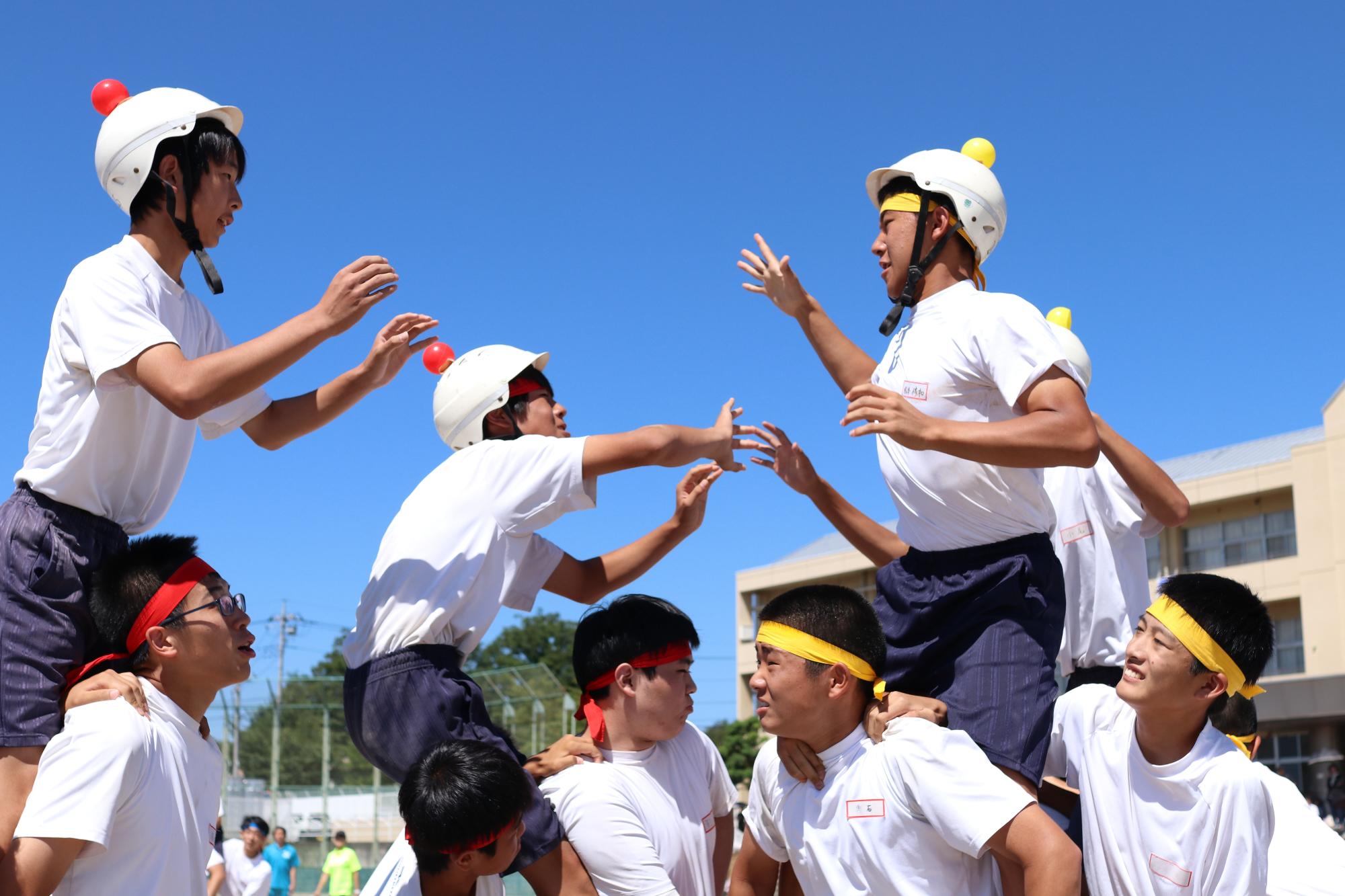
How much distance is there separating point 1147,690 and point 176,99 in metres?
4.13

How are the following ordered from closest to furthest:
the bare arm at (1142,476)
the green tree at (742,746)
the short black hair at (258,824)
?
the bare arm at (1142,476)
the short black hair at (258,824)
the green tree at (742,746)

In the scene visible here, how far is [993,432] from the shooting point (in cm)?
447

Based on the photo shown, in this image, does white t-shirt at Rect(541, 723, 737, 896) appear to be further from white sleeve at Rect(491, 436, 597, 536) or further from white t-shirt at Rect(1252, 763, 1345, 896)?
white t-shirt at Rect(1252, 763, 1345, 896)

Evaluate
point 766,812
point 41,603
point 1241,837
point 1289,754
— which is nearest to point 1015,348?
point 1241,837

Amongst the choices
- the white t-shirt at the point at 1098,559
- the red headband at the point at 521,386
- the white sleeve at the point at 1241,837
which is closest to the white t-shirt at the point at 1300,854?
the white sleeve at the point at 1241,837

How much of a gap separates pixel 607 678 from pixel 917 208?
7.26 ft

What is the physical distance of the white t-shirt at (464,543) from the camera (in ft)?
16.7

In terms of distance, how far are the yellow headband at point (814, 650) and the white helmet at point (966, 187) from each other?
170 cm

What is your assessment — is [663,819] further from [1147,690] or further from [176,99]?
[176,99]

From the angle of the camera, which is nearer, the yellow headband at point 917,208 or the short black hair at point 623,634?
the yellow headband at point 917,208

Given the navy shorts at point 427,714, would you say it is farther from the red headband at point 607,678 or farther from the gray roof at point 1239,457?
the gray roof at point 1239,457

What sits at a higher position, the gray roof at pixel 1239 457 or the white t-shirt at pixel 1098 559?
the gray roof at pixel 1239 457

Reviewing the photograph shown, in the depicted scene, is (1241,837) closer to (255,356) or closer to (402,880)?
(402,880)

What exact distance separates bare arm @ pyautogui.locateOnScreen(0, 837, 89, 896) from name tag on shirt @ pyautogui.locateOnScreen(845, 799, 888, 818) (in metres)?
2.39
